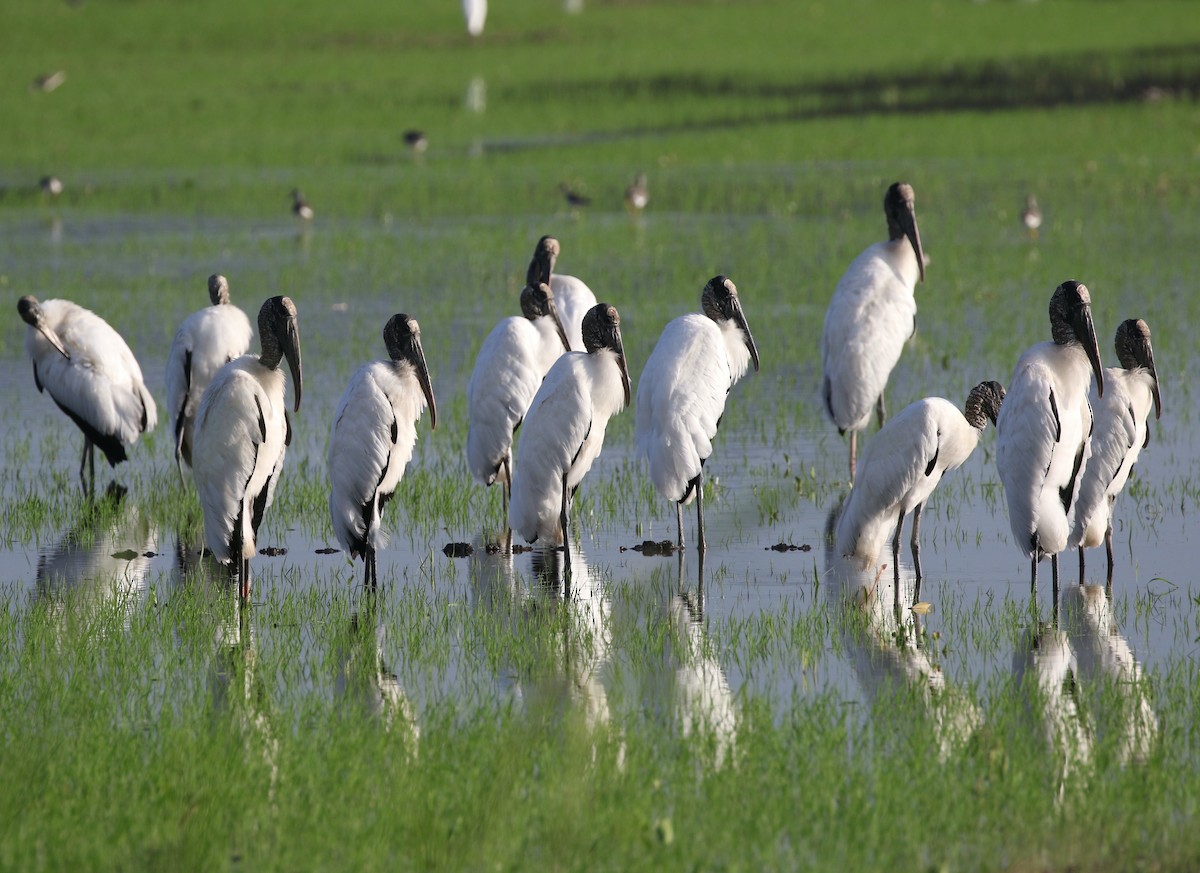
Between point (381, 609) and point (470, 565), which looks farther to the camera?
point (470, 565)

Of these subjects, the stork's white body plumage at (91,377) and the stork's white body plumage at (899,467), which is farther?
the stork's white body plumage at (91,377)

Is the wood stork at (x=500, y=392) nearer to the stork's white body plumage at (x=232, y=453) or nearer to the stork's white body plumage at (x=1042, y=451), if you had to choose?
the stork's white body plumage at (x=232, y=453)

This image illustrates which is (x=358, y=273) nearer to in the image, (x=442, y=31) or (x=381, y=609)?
(x=381, y=609)

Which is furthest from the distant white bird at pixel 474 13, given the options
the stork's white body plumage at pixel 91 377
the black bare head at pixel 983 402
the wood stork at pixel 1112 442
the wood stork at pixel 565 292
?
the wood stork at pixel 1112 442

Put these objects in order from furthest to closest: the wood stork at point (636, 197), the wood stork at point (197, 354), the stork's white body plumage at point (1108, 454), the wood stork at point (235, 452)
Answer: the wood stork at point (636, 197), the wood stork at point (197, 354), the wood stork at point (235, 452), the stork's white body plumage at point (1108, 454)

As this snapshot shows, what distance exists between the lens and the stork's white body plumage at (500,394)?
30.5 feet

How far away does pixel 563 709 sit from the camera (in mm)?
6656

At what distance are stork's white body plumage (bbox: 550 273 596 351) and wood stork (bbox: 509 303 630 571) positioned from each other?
65.1 inches

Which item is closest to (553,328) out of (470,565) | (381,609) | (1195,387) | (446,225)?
(470,565)

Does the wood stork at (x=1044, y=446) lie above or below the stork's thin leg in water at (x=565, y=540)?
above

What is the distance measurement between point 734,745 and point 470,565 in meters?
3.13

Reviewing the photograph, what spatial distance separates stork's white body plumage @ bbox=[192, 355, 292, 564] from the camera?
8141mm

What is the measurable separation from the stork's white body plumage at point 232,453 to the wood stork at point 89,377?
2.46 meters

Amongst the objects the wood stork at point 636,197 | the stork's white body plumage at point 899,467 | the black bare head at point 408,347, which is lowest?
the stork's white body plumage at point 899,467
